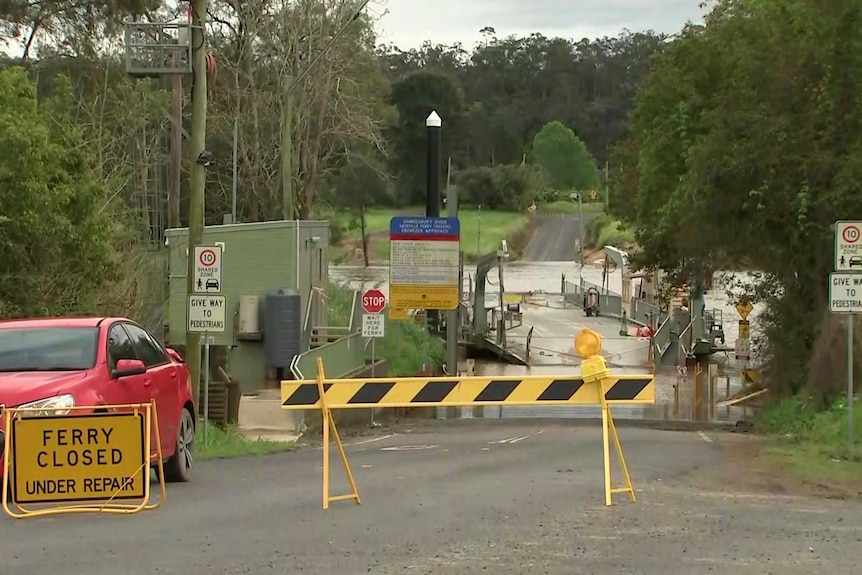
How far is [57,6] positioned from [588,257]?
237 ft

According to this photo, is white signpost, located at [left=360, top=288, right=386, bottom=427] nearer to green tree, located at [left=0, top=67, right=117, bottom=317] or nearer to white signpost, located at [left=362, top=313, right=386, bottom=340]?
white signpost, located at [left=362, top=313, right=386, bottom=340]

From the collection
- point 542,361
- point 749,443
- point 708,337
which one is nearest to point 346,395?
point 749,443

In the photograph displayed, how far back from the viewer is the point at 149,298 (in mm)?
35219

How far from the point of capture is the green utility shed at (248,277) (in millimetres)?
35750

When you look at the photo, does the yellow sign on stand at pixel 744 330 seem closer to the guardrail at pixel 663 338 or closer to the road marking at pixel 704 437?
the guardrail at pixel 663 338

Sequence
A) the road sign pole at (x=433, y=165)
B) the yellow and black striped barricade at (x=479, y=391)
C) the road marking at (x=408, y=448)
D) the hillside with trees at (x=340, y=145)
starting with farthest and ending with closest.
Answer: the road sign pole at (x=433, y=165) → the hillside with trees at (x=340, y=145) → the road marking at (x=408, y=448) → the yellow and black striped barricade at (x=479, y=391)

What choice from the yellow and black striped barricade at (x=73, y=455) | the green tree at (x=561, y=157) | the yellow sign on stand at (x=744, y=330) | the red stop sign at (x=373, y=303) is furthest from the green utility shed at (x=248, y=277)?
the green tree at (x=561, y=157)

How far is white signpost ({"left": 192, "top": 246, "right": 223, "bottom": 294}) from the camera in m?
19.0

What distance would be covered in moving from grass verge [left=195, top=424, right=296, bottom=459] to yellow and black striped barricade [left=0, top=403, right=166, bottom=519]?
6.53 meters

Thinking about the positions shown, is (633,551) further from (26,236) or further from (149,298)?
(149,298)

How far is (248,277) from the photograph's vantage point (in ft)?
120

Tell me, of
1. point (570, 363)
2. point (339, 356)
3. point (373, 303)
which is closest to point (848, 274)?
point (373, 303)

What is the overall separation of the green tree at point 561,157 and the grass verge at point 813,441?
352ft

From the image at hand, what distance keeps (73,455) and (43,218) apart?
44.0ft
